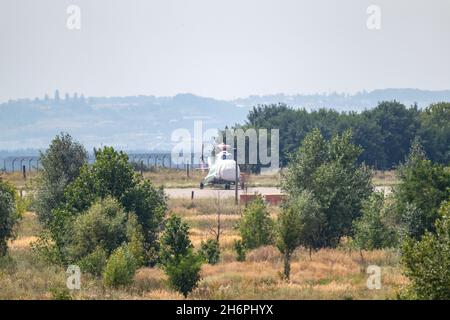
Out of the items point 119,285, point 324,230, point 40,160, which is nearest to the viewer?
point 119,285

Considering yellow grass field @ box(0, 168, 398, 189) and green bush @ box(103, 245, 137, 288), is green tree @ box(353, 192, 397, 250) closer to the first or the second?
green bush @ box(103, 245, 137, 288)

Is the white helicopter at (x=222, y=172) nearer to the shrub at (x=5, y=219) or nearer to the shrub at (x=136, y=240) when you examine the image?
the shrub at (x=5, y=219)

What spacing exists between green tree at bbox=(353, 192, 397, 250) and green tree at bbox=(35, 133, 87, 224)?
18.8 meters

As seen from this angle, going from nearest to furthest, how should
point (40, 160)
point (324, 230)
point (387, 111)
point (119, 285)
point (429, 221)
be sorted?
Result: point (119, 285) < point (429, 221) < point (324, 230) < point (40, 160) < point (387, 111)

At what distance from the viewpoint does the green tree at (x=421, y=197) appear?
55031 mm

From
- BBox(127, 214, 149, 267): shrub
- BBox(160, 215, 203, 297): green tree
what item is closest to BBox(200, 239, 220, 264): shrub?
BBox(127, 214, 149, 267): shrub

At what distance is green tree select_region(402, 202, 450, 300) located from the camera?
37094 mm

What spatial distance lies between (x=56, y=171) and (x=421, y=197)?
23532 mm

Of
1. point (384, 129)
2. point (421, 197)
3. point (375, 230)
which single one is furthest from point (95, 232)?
point (384, 129)

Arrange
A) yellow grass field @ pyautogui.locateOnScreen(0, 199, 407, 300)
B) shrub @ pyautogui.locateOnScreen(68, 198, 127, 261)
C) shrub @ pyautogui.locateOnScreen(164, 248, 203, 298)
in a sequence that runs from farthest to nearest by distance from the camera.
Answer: shrub @ pyautogui.locateOnScreen(68, 198, 127, 261), shrub @ pyautogui.locateOnScreen(164, 248, 203, 298), yellow grass field @ pyautogui.locateOnScreen(0, 199, 407, 300)
